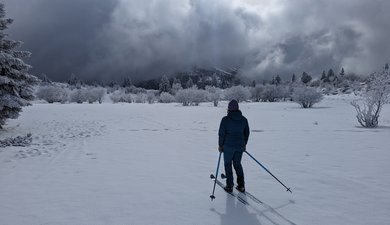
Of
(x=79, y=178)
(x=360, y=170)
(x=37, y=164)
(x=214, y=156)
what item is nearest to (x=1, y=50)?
(x=37, y=164)

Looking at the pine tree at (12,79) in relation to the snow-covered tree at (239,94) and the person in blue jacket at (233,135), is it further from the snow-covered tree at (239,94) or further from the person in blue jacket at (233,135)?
the snow-covered tree at (239,94)

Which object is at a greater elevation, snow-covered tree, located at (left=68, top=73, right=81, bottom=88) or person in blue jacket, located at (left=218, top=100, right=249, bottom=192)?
snow-covered tree, located at (left=68, top=73, right=81, bottom=88)

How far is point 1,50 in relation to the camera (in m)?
15.9

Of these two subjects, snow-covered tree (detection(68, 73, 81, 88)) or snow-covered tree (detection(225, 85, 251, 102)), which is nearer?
snow-covered tree (detection(225, 85, 251, 102))

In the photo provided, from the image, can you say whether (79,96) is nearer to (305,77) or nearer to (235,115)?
(235,115)

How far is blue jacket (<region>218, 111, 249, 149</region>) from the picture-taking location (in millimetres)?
6637

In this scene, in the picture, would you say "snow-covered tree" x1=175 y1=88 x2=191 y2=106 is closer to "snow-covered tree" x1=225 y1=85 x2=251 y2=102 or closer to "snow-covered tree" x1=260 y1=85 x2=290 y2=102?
"snow-covered tree" x1=225 y1=85 x2=251 y2=102

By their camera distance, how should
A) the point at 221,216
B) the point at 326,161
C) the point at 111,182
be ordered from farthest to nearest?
the point at 326,161, the point at 111,182, the point at 221,216

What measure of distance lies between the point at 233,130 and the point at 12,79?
13941mm

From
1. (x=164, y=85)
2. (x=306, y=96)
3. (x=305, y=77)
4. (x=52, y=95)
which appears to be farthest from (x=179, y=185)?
(x=305, y=77)

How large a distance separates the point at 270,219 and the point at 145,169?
4398 millimetres

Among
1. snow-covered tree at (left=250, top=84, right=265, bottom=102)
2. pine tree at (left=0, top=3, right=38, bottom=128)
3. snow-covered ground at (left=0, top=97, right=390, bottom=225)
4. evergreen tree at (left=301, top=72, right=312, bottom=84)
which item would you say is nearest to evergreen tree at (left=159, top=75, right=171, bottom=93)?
snow-covered tree at (left=250, top=84, right=265, bottom=102)

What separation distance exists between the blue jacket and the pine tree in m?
13.0

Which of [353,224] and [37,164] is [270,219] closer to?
[353,224]
